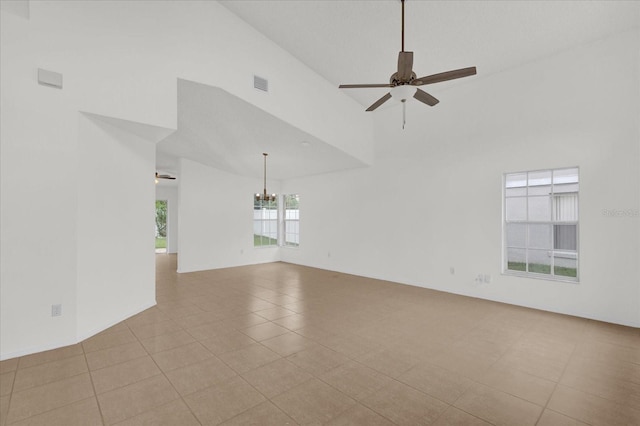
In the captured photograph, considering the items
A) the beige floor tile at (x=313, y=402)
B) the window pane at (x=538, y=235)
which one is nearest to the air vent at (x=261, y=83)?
the beige floor tile at (x=313, y=402)

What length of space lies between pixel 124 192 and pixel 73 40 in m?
1.86

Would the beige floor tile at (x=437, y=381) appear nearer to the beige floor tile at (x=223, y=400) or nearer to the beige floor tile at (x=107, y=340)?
the beige floor tile at (x=223, y=400)

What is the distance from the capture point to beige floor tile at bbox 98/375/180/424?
2.18m

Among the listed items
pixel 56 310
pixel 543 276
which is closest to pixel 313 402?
pixel 56 310

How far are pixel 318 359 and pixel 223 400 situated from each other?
1.03 meters

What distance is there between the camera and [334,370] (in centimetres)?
282

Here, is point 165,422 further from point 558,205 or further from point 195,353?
point 558,205

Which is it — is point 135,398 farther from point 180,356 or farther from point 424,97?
point 424,97

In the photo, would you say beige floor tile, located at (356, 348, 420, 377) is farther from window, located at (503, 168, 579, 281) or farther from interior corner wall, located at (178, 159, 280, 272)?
interior corner wall, located at (178, 159, 280, 272)

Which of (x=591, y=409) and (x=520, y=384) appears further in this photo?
(x=520, y=384)

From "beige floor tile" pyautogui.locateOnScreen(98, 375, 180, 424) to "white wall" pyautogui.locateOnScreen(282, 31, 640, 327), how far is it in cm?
515

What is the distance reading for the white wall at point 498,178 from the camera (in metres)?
4.09

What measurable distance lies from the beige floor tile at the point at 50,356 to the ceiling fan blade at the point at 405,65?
4.49 metres

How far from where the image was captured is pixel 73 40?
10.6ft
